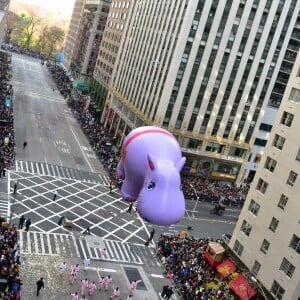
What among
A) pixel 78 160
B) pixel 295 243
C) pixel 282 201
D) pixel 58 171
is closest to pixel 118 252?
pixel 282 201

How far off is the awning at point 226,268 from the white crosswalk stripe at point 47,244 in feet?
47.2

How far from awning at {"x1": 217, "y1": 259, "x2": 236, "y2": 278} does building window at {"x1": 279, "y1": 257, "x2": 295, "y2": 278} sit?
6147 mm

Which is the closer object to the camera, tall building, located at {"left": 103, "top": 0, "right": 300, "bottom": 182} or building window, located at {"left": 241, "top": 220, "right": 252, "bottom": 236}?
building window, located at {"left": 241, "top": 220, "right": 252, "bottom": 236}

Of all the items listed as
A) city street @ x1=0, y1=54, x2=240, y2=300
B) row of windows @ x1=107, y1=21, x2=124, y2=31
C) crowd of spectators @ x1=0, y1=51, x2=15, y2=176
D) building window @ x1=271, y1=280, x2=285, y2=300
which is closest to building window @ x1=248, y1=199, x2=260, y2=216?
building window @ x1=271, y1=280, x2=285, y2=300

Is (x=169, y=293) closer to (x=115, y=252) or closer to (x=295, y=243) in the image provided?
(x=115, y=252)

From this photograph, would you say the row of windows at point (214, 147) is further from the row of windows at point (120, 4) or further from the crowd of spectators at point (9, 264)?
the row of windows at point (120, 4)

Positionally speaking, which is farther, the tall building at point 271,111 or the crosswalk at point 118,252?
the tall building at point 271,111

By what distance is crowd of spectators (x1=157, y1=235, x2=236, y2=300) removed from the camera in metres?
43.7

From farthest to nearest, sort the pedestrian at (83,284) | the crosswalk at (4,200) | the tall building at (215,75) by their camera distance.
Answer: the tall building at (215,75), the crosswalk at (4,200), the pedestrian at (83,284)

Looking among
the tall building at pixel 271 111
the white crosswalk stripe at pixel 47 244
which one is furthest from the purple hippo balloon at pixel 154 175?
the tall building at pixel 271 111

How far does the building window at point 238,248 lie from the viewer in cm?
5046

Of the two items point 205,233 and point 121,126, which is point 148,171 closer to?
point 205,233

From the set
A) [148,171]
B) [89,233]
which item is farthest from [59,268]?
[148,171]

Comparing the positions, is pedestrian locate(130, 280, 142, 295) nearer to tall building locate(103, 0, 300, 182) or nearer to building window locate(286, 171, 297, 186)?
building window locate(286, 171, 297, 186)
